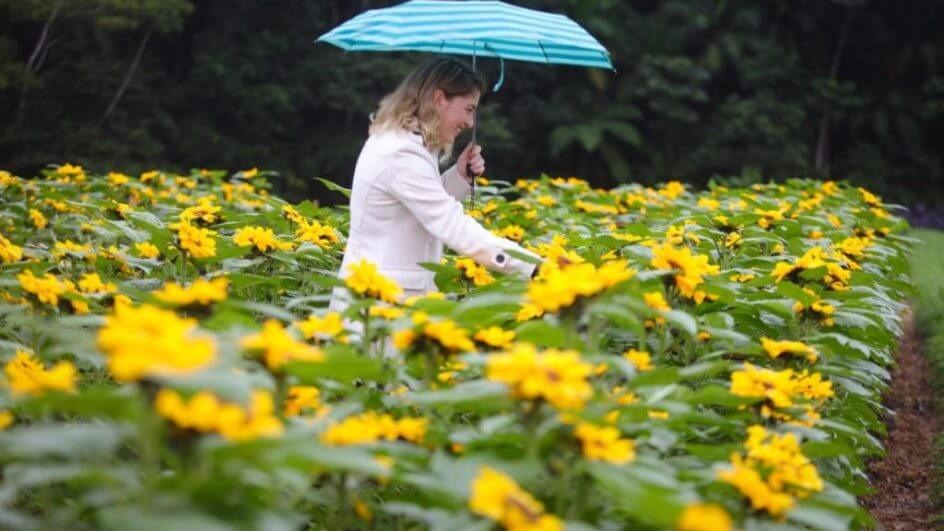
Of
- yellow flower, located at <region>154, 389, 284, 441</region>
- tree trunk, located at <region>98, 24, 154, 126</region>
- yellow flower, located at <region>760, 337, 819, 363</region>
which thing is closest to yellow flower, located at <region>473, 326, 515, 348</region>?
yellow flower, located at <region>760, 337, 819, 363</region>

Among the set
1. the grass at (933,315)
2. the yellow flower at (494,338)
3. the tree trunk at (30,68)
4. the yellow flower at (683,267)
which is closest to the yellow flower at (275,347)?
the yellow flower at (494,338)

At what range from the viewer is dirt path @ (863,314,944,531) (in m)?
3.58

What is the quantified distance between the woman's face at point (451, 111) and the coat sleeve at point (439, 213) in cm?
17

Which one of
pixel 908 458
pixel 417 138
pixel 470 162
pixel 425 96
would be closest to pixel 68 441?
pixel 417 138

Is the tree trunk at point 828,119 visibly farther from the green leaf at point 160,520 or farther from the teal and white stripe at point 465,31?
the green leaf at point 160,520

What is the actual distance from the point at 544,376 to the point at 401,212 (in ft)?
5.61

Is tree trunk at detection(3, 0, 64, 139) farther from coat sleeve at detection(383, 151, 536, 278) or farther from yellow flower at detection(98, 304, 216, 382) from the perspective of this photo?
yellow flower at detection(98, 304, 216, 382)

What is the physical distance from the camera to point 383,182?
9.66ft

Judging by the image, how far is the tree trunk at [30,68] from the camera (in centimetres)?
1060

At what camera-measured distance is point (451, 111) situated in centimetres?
310

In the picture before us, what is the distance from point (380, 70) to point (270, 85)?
4.47ft

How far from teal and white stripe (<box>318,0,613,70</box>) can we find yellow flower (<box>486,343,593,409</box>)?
1980 mm

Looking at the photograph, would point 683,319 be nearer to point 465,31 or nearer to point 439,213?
point 439,213

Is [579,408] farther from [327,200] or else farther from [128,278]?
[327,200]
